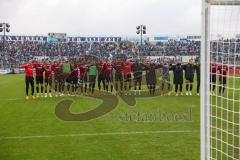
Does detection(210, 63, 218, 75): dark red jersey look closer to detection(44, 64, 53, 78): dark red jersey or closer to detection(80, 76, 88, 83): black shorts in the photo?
detection(44, 64, 53, 78): dark red jersey

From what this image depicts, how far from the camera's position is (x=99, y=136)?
9930mm

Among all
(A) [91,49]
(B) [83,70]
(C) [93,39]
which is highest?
(C) [93,39]

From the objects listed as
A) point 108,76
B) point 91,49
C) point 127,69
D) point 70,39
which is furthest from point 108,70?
point 70,39

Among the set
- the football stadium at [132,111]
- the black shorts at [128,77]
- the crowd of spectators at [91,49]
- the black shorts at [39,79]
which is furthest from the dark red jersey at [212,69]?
the crowd of spectators at [91,49]

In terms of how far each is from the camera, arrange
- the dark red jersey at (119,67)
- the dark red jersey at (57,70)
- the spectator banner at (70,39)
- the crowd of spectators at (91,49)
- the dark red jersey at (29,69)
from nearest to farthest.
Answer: the dark red jersey at (29,69) < the dark red jersey at (57,70) < the dark red jersey at (119,67) < the crowd of spectators at (91,49) < the spectator banner at (70,39)

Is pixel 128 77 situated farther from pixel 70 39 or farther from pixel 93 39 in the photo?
pixel 70 39

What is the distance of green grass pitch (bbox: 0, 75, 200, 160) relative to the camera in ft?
26.8

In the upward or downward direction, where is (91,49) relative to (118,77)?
upward

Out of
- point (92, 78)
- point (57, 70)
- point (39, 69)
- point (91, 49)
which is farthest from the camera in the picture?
point (91, 49)

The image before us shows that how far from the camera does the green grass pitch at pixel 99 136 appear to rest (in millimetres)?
8156

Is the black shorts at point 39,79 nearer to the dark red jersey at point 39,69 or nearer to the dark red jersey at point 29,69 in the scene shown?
the dark red jersey at point 39,69

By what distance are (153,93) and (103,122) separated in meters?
7.72

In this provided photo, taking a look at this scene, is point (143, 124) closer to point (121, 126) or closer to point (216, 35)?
point (121, 126)

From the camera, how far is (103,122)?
11945mm
